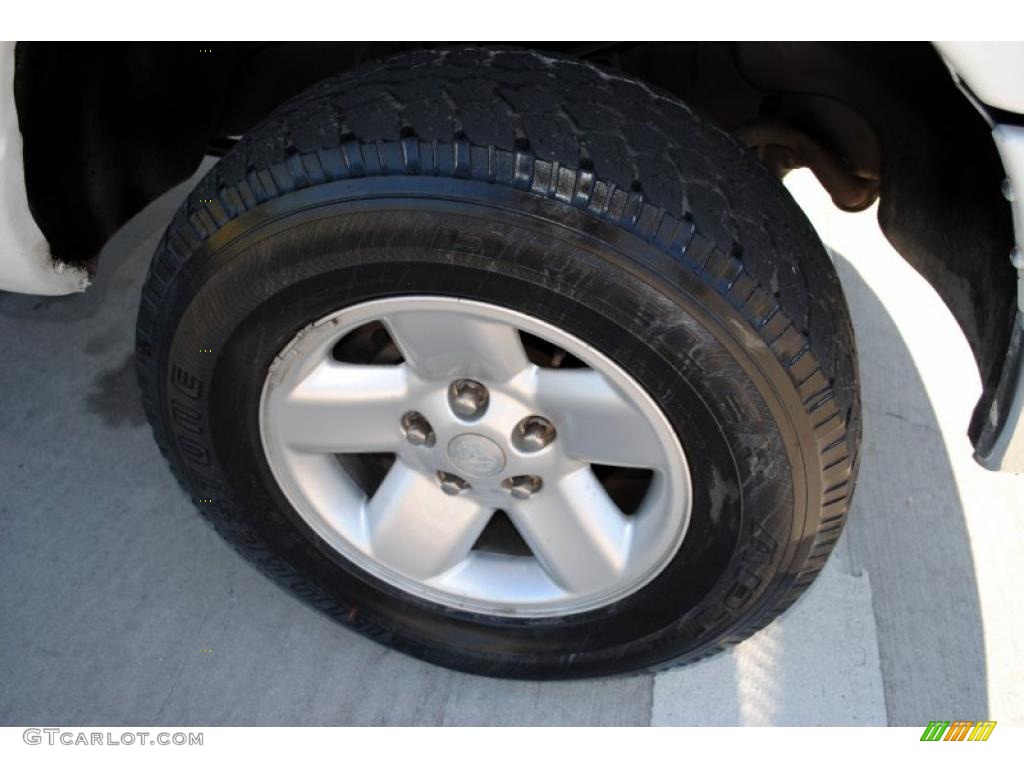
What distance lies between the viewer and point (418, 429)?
1647 mm

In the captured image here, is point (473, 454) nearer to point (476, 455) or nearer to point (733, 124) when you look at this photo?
point (476, 455)

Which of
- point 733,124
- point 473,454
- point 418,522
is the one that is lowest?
point 418,522

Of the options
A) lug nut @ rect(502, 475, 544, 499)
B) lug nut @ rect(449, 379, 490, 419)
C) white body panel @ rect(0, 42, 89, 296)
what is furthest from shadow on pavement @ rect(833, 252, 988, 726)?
white body panel @ rect(0, 42, 89, 296)

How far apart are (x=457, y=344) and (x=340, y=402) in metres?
0.26

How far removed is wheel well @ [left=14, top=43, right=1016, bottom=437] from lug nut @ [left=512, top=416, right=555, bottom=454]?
0.66 m

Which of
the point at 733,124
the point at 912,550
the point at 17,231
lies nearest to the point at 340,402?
the point at 17,231

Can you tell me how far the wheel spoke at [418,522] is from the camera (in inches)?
68.6

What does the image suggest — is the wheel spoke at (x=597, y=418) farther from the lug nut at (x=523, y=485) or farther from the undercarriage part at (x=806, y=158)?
the undercarriage part at (x=806, y=158)

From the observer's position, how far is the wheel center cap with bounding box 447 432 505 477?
5.22 feet

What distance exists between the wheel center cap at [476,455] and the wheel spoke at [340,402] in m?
0.11

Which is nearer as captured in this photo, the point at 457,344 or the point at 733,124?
the point at 457,344

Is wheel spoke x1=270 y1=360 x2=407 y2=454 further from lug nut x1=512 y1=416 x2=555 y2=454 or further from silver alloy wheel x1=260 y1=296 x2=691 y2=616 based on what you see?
lug nut x1=512 y1=416 x2=555 y2=454

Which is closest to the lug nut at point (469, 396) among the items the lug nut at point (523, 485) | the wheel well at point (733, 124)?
the lug nut at point (523, 485)
